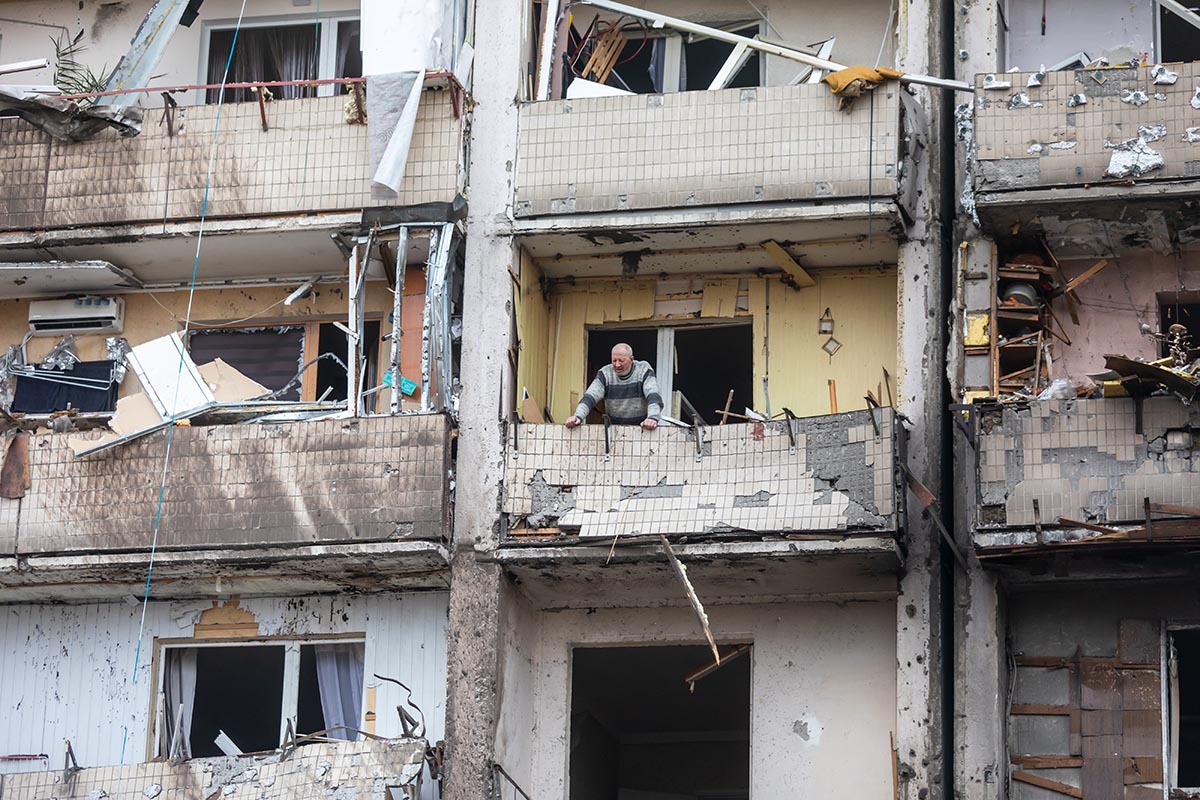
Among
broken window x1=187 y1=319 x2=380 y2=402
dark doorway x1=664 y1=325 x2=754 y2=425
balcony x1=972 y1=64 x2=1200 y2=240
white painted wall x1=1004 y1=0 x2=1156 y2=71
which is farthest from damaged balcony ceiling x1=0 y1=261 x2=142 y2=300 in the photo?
white painted wall x1=1004 y1=0 x2=1156 y2=71

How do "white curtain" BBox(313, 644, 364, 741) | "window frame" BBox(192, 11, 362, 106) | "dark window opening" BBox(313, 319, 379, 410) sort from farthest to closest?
"window frame" BBox(192, 11, 362, 106), "dark window opening" BBox(313, 319, 379, 410), "white curtain" BBox(313, 644, 364, 741)

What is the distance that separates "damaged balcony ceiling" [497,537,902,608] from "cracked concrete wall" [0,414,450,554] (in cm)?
106

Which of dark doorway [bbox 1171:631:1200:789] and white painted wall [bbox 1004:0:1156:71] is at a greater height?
white painted wall [bbox 1004:0:1156:71]

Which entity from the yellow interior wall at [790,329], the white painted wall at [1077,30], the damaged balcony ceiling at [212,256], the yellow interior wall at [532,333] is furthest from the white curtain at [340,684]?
the white painted wall at [1077,30]

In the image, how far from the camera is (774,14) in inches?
730

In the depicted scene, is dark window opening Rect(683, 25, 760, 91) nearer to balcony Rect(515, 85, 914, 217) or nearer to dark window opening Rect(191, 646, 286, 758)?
balcony Rect(515, 85, 914, 217)

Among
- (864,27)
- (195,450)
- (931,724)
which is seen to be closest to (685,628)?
(931,724)

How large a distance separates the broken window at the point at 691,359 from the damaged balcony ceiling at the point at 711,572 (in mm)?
1546

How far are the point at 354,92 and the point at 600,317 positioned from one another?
9.66 ft

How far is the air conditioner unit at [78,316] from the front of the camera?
18672 mm

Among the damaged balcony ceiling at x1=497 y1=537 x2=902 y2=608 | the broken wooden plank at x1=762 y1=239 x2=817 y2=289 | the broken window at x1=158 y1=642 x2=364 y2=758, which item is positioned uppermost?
the broken wooden plank at x1=762 y1=239 x2=817 y2=289

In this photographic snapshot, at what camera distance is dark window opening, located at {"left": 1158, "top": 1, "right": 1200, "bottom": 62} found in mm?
17484

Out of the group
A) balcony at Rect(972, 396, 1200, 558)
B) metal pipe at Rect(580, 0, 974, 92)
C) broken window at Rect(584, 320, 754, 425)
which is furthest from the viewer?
broken window at Rect(584, 320, 754, 425)

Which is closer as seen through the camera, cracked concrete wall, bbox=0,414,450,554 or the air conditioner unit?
cracked concrete wall, bbox=0,414,450,554
